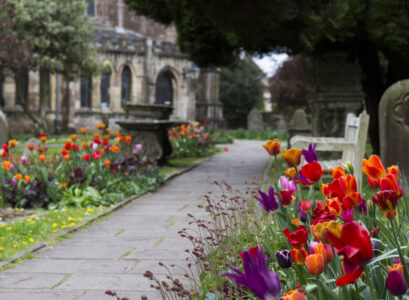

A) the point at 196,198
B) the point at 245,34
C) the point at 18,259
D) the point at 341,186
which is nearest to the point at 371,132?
the point at 245,34

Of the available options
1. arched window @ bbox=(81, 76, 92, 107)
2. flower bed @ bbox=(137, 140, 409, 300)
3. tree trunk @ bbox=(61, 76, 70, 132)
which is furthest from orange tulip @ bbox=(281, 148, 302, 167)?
arched window @ bbox=(81, 76, 92, 107)

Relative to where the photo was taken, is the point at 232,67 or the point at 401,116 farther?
the point at 232,67

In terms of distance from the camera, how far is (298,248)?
189 centimetres

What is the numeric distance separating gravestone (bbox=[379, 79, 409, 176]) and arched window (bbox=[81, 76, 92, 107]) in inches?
1130

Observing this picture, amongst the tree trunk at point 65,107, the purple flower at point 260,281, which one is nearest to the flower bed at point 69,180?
the purple flower at point 260,281

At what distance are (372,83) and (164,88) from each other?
1050 inches

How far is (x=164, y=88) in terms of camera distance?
37812 mm

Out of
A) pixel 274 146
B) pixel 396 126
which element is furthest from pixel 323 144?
pixel 274 146

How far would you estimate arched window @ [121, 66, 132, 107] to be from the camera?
117ft

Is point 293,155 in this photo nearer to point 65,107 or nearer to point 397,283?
point 397,283

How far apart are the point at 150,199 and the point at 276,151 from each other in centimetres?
530

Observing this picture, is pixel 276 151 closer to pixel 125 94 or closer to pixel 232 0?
pixel 232 0

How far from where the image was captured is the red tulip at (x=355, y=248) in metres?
1.31

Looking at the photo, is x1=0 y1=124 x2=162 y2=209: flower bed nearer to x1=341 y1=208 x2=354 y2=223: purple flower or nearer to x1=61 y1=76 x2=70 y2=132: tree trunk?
x1=341 y1=208 x2=354 y2=223: purple flower
